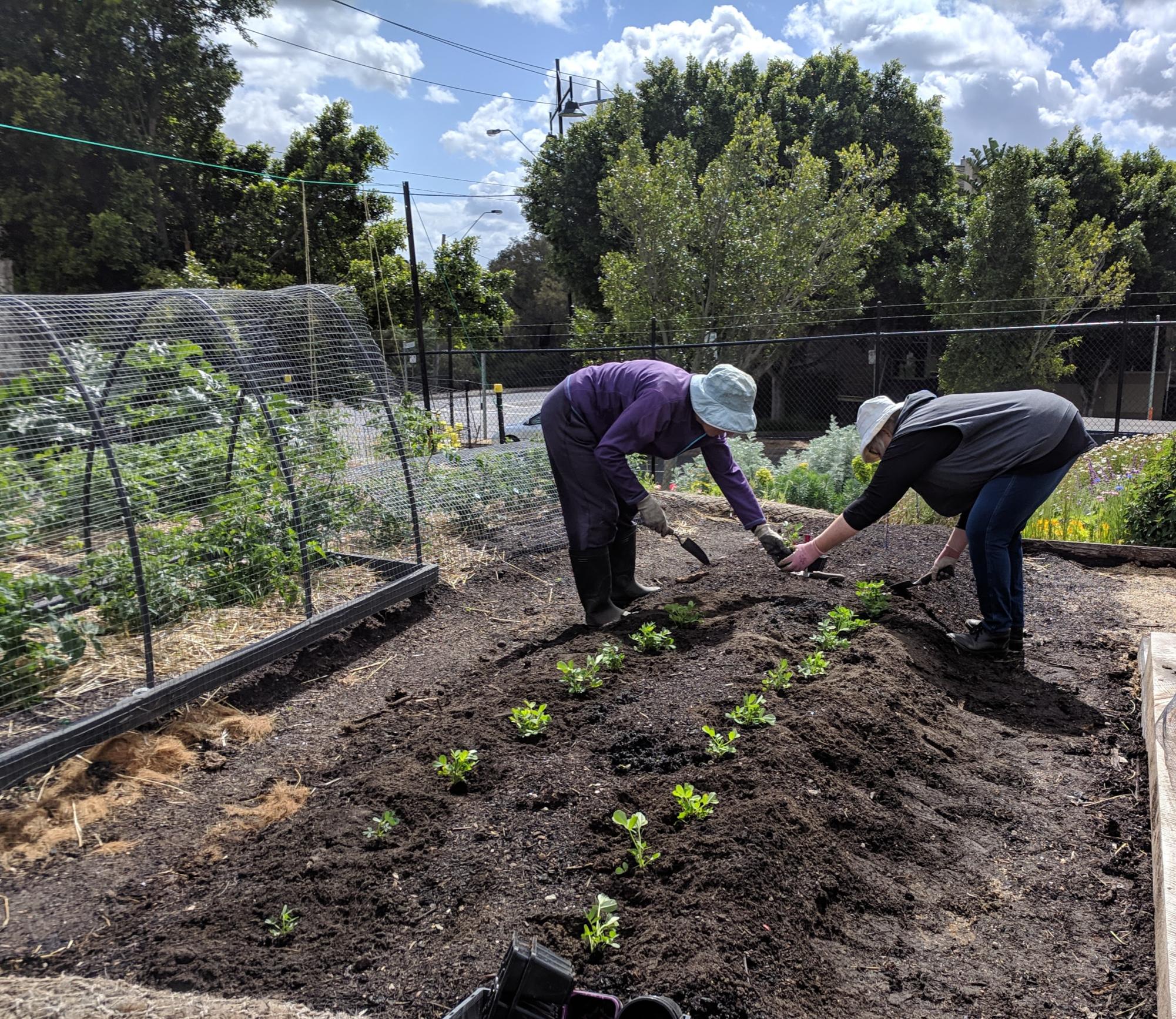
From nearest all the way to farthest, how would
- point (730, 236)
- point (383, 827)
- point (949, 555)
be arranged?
point (383, 827) < point (949, 555) < point (730, 236)

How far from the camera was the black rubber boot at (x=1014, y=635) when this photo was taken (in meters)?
4.09

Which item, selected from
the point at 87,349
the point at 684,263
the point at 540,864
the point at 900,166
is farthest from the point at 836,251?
the point at 540,864

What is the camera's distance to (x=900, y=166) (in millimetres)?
23125

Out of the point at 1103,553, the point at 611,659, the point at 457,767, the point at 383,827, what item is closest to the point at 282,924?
the point at 383,827

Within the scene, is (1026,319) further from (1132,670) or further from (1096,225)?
(1132,670)

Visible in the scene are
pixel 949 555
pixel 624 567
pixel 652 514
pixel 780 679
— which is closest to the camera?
pixel 780 679

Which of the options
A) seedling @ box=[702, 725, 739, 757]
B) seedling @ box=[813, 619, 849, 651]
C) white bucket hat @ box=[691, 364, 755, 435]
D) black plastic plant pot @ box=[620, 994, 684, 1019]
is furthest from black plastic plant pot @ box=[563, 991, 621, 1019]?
white bucket hat @ box=[691, 364, 755, 435]

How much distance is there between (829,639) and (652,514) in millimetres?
1061

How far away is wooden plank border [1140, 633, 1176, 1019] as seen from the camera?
75.5 inches

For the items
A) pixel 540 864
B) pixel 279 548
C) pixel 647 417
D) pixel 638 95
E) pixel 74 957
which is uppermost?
pixel 638 95

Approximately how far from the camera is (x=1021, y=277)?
56.8 ft

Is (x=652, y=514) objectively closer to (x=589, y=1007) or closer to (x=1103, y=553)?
(x=589, y=1007)

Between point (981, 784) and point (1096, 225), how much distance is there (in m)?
18.1

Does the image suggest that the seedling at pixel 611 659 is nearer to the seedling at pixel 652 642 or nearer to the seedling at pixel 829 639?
the seedling at pixel 652 642
